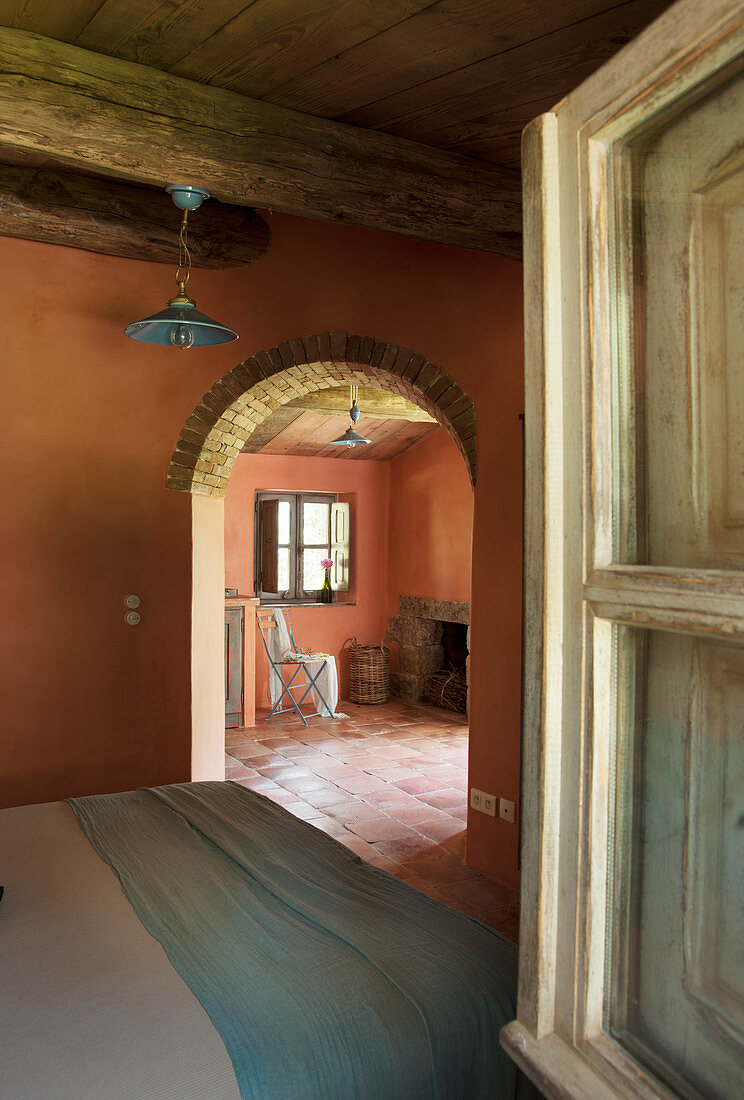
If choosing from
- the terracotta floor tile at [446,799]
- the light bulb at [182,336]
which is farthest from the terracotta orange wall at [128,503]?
the terracotta floor tile at [446,799]

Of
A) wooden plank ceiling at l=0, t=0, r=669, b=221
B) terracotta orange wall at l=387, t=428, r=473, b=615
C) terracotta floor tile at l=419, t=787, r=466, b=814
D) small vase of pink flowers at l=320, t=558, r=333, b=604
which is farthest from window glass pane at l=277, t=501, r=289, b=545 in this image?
wooden plank ceiling at l=0, t=0, r=669, b=221

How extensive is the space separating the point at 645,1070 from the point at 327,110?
2687 millimetres

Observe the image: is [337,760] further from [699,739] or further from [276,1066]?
[699,739]

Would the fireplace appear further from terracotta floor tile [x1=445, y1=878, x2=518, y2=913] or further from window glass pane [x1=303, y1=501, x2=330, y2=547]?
terracotta floor tile [x1=445, y1=878, x2=518, y2=913]

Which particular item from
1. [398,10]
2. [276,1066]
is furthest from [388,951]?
[398,10]

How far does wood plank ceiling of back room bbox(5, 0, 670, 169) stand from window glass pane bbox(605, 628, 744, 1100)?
1.88 meters

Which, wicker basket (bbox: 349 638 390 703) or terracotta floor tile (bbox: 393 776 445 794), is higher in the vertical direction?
wicker basket (bbox: 349 638 390 703)

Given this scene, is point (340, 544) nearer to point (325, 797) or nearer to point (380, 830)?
point (325, 797)

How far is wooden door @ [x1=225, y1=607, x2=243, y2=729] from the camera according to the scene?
6.75 m

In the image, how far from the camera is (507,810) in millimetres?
3768

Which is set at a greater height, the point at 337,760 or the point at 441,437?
the point at 441,437

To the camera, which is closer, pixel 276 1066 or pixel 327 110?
pixel 276 1066

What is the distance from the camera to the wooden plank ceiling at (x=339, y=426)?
22.5ft

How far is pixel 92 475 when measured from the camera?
12.3 feet
